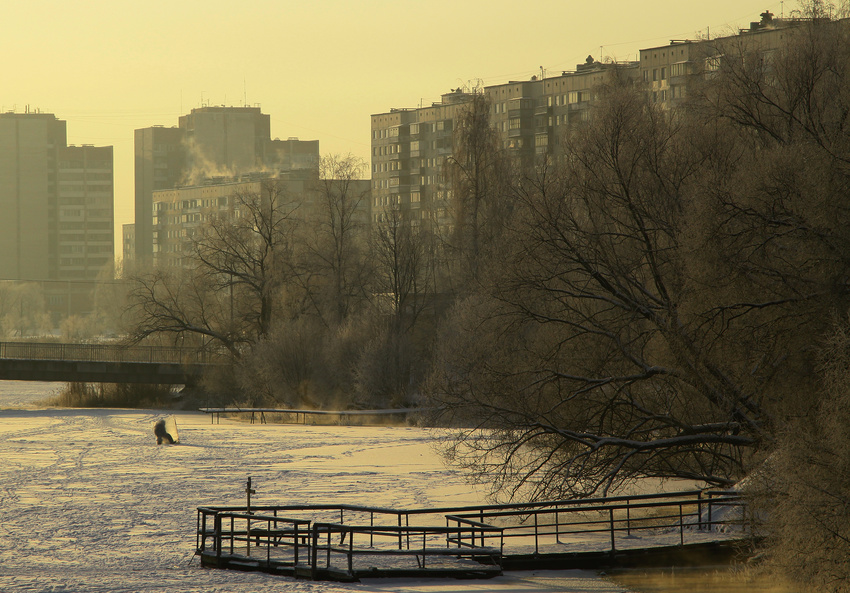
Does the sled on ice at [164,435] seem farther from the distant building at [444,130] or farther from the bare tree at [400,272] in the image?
the distant building at [444,130]

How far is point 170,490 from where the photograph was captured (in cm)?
3186

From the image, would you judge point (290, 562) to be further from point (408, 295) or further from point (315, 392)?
point (408, 295)

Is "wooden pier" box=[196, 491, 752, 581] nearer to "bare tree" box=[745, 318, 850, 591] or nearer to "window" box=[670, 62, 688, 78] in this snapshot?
"bare tree" box=[745, 318, 850, 591]

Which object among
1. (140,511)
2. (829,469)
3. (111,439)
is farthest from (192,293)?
(829,469)

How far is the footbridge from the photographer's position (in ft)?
225

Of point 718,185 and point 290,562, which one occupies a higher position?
point 718,185

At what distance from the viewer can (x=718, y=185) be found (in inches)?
1006

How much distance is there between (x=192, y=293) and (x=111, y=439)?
24.7m

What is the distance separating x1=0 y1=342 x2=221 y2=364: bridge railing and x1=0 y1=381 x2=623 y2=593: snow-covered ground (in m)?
11.0

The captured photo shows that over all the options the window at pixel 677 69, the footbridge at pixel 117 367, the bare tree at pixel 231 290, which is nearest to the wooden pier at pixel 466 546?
the bare tree at pixel 231 290

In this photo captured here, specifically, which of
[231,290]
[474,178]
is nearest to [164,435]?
[231,290]

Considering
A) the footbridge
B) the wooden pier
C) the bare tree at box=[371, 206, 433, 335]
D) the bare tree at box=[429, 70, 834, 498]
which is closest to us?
the wooden pier

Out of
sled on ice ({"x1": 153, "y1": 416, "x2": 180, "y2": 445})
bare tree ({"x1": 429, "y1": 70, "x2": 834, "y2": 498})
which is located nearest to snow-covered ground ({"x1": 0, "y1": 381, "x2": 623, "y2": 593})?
sled on ice ({"x1": 153, "y1": 416, "x2": 180, "y2": 445})

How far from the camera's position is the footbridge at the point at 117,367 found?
2697 inches
